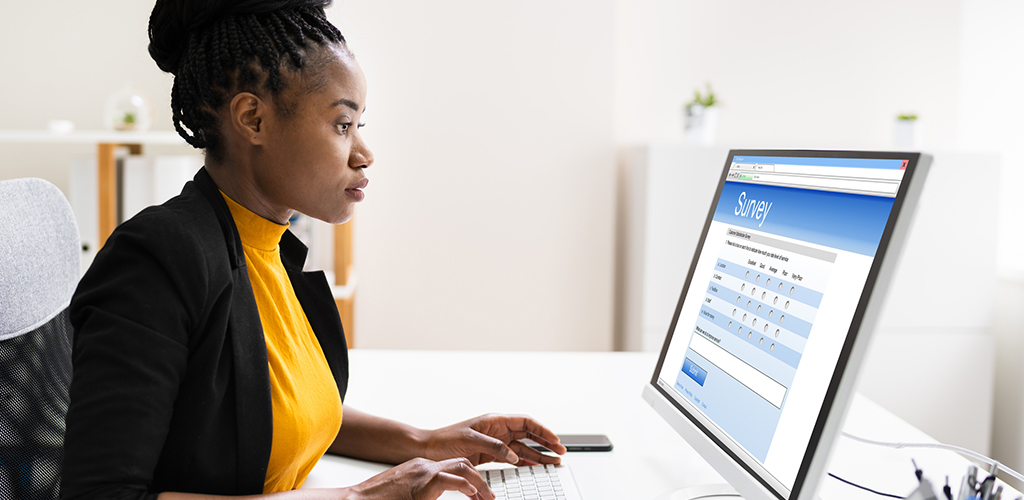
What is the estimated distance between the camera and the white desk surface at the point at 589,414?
941 millimetres

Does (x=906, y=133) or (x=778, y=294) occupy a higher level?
(x=906, y=133)

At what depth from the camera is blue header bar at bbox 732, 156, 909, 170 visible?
68 centimetres

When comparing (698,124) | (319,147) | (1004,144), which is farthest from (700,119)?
(319,147)

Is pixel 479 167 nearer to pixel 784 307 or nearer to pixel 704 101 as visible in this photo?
pixel 704 101

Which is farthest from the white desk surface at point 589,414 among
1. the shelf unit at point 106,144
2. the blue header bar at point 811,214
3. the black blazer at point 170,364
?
the shelf unit at point 106,144

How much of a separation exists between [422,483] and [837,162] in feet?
1.85

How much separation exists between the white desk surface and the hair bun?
1.85 feet

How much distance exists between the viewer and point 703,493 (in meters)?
0.89

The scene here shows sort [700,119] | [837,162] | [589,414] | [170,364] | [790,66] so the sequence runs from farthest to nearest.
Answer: [790,66] < [700,119] < [589,414] < [837,162] < [170,364]

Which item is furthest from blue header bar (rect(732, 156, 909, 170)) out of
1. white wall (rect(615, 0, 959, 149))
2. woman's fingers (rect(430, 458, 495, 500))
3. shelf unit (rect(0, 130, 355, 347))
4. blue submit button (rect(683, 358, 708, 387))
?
white wall (rect(615, 0, 959, 149))

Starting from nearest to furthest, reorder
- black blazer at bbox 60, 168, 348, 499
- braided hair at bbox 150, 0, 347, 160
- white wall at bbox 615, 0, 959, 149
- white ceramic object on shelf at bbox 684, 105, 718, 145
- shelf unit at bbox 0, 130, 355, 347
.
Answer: black blazer at bbox 60, 168, 348, 499, braided hair at bbox 150, 0, 347, 160, shelf unit at bbox 0, 130, 355, 347, white ceramic object on shelf at bbox 684, 105, 718, 145, white wall at bbox 615, 0, 959, 149

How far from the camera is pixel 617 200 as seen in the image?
2881 millimetres

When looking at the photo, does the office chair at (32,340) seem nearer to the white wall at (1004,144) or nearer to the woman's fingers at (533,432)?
Result: the woman's fingers at (533,432)

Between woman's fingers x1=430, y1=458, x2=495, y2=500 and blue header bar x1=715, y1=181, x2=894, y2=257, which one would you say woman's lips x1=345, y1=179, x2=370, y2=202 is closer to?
woman's fingers x1=430, y1=458, x2=495, y2=500
